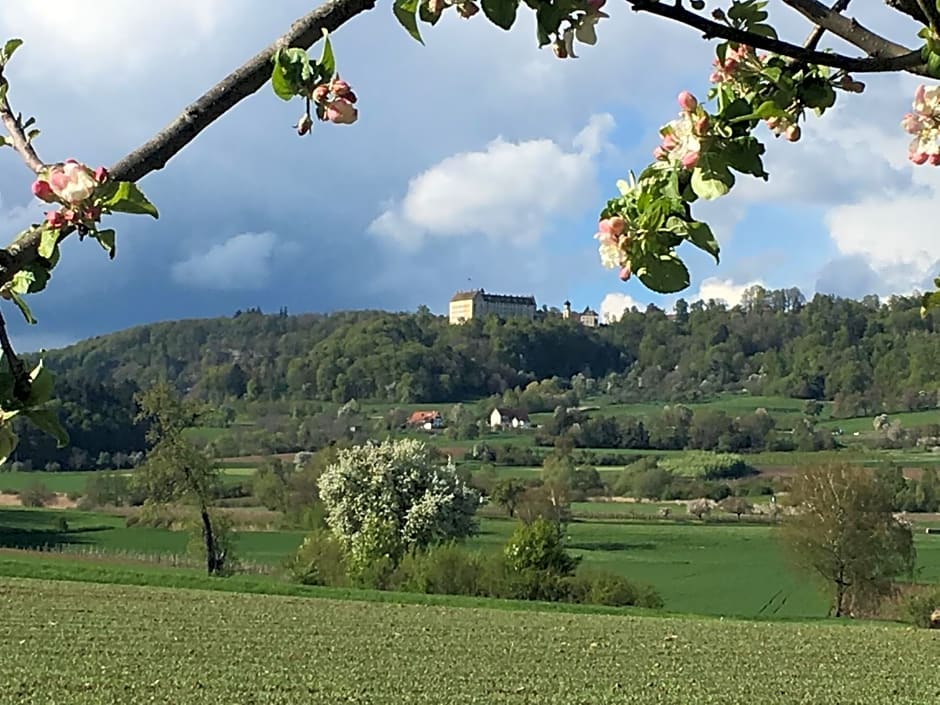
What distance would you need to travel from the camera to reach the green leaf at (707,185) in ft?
4.49

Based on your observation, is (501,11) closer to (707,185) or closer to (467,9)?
(467,9)

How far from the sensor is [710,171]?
54.3 inches

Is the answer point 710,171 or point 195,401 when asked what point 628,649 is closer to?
point 710,171

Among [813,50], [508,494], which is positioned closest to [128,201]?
[813,50]

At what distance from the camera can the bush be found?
69062 mm

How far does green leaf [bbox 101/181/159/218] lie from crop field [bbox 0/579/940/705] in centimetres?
1494

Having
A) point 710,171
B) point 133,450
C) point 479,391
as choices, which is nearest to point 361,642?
point 710,171

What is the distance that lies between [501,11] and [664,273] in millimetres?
332

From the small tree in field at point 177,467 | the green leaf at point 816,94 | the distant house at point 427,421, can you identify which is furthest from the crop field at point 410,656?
the distant house at point 427,421

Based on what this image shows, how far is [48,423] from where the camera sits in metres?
1.16

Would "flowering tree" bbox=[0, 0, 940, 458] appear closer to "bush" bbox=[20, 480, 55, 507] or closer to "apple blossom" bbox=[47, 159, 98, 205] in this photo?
"apple blossom" bbox=[47, 159, 98, 205]

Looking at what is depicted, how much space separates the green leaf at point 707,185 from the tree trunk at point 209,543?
44.9 m

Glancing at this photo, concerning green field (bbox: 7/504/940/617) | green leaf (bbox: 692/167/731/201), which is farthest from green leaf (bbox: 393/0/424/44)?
green field (bbox: 7/504/940/617)

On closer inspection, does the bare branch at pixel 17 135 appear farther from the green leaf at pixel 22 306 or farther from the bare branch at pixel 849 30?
the bare branch at pixel 849 30
